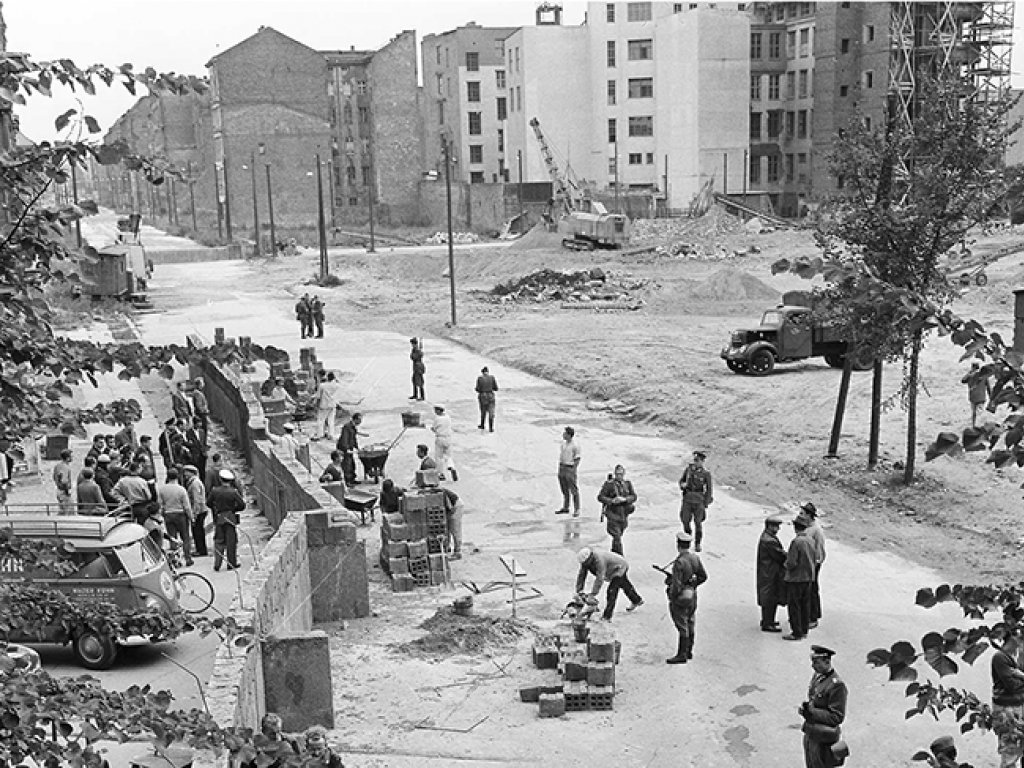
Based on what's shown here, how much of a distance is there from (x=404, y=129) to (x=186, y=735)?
9643cm

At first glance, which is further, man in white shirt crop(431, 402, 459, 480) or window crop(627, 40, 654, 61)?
window crop(627, 40, 654, 61)

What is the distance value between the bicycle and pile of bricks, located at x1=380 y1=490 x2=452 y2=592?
245cm

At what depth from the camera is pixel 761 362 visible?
104 feet

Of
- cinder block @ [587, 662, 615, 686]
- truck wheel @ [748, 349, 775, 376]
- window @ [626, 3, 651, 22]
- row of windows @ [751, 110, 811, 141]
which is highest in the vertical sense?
window @ [626, 3, 651, 22]

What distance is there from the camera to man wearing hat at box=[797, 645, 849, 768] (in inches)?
384

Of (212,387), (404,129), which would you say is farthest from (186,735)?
(404,129)

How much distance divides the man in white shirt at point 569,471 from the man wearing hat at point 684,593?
5736 millimetres

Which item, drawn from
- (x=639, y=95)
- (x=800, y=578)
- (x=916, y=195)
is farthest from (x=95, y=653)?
(x=639, y=95)

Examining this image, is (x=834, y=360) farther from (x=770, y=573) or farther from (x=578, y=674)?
(x=578, y=674)

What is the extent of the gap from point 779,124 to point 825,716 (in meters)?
79.5

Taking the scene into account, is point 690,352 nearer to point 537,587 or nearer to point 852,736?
point 537,587

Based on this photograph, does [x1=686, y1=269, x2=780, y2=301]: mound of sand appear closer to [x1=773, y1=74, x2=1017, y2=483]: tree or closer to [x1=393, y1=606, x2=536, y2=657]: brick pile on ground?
[x1=773, y1=74, x2=1017, y2=483]: tree

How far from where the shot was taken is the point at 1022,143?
76.7 meters

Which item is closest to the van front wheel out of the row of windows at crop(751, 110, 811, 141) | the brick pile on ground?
the brick pile on ground
